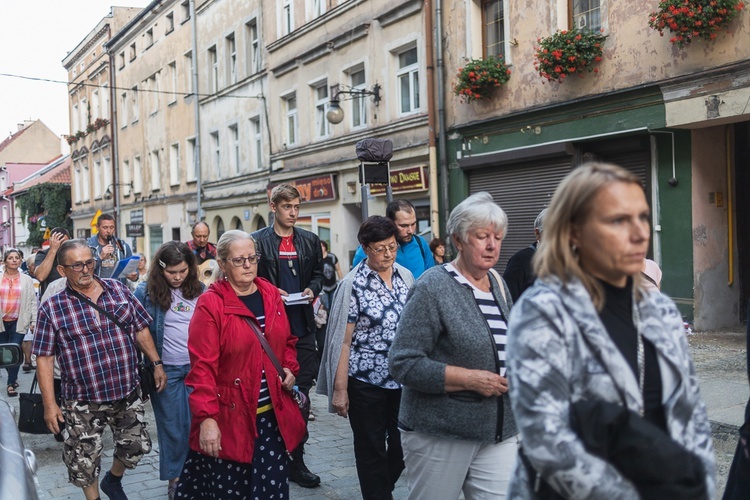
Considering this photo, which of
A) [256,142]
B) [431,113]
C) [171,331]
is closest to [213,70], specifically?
[256,142]

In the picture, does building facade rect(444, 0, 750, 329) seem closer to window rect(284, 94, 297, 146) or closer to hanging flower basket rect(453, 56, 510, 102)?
hanging flower basket rect(453, 56, 510, 102)

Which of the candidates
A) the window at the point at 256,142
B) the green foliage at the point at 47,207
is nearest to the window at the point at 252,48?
the window at the point at 256,142

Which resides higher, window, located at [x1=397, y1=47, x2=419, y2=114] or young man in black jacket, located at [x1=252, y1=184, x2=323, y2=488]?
window, located at [x1=397, y1=47, x2=419, y2=114]

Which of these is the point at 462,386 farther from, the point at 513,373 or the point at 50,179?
the point at 50,179

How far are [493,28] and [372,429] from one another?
11.8 metres

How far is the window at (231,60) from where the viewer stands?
27.7 meters

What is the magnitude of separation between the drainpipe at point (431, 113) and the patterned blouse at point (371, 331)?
11520 millimetres

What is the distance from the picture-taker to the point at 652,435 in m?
1.98

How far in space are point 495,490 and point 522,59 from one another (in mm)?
11666

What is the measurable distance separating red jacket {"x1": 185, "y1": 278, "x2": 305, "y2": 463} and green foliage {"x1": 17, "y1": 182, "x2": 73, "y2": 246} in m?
51.2

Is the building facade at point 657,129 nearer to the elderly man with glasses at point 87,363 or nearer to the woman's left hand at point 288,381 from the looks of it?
the woman's left hand at point 288,381

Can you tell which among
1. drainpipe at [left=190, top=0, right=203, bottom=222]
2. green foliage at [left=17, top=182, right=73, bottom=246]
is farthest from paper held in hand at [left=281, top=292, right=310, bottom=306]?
green foliage at [left=17, top=182, right=73, bottom=246]

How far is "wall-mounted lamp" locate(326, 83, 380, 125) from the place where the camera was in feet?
56.3

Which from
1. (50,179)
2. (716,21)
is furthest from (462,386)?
(50,179)
